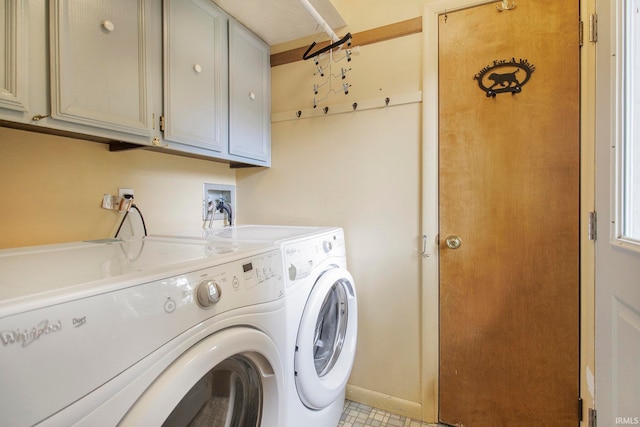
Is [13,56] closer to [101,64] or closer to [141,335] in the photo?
[101,64]

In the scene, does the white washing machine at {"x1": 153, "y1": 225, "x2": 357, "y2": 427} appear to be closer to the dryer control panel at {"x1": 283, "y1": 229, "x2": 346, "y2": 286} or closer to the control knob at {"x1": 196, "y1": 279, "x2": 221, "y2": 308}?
the dryer control panel at {"x1": 283, "y1": 229, "x2": 346, "y2": 286}

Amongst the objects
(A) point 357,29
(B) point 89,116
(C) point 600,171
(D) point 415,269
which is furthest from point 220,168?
(C) point 600,171

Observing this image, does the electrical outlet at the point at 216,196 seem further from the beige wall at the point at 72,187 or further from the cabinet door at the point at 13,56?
the cabinet door at the point at 13,56

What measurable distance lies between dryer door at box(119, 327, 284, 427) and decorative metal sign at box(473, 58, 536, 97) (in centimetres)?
152

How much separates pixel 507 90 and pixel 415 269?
3.28 feet

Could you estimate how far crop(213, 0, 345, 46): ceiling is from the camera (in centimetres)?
151

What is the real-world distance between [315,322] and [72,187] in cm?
114

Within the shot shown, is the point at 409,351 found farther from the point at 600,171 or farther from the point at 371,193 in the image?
the point at 600,171

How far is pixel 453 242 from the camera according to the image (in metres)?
1.51

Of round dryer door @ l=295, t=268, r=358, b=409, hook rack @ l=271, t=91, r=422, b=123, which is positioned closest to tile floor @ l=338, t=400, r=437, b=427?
round dryer door @ l=295, t=268, r=358, b=409

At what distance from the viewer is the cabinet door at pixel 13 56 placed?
0.80m

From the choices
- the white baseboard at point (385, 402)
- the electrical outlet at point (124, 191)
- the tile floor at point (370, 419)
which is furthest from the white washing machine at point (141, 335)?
the white baseboard at point (385, 402)

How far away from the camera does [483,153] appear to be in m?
1.46

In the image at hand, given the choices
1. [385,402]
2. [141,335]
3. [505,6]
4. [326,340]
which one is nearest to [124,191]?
[141,335]
